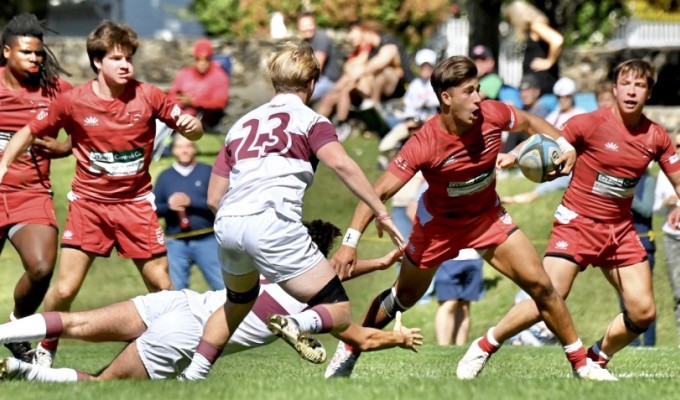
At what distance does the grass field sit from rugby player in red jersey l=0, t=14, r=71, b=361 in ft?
3.82

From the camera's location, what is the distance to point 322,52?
65.0ft

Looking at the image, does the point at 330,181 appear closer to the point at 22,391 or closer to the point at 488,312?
the point at 488,312

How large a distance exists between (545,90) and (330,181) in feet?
12.0

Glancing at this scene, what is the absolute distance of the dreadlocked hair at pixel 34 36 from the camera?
10.6m

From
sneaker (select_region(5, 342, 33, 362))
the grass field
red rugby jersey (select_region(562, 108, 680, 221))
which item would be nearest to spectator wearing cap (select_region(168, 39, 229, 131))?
the grass field

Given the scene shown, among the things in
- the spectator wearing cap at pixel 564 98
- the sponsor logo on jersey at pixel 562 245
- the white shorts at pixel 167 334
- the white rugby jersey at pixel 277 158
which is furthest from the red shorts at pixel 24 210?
the spectator wearing cap at pixel 564 98

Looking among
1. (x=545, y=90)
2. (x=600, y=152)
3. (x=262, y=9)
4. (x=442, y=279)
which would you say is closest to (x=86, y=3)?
(x=262, y=9)

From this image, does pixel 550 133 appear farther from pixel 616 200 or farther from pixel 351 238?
pixel 351 238

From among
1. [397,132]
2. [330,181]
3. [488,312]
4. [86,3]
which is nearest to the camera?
[488,312]

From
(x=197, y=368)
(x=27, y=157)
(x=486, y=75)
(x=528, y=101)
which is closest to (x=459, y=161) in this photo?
(x=197, y=368)

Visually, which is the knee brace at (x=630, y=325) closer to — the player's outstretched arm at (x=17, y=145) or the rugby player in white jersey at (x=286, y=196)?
the rugby player in white jersey at (x=286, y=196)

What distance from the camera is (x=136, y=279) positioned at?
17984 mm

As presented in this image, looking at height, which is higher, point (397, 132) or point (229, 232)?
point (229, 232)

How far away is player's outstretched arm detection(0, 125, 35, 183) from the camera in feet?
31.7
